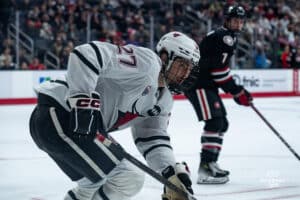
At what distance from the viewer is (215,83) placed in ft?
15.3

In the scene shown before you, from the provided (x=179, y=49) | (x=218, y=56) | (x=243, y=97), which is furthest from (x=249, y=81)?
(x=179, y=49)

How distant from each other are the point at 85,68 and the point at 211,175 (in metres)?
2.16

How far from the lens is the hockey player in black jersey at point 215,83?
452 centimetres

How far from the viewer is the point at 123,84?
261cm

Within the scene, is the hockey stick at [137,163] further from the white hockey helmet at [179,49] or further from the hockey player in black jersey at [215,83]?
the hockey player in black jersey at [215,83]

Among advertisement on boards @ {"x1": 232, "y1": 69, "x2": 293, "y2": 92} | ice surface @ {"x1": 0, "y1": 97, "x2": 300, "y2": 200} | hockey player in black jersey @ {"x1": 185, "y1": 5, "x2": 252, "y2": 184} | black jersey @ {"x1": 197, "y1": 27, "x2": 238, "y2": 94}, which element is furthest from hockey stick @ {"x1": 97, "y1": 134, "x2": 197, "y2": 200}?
advertisement on boards @ {"x1": 232, "y1": 69, "x2": 293, "y2": 92}

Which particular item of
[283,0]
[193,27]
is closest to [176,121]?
[193,27]

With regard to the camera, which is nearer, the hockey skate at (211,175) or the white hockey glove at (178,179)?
the white hockey glove at (178,179)

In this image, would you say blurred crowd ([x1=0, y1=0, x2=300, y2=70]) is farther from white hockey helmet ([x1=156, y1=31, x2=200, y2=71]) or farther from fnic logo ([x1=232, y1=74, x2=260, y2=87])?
white hockey helmet ([x1=156, y1=31, x2=200, y2=71])

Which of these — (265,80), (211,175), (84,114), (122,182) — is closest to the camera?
(84,114)

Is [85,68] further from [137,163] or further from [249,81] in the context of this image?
[249,81]

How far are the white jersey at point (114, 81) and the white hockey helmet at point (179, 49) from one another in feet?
0.33

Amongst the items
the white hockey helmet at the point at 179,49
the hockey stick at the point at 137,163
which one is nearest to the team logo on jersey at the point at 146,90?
the white hockey helmet at the point at 179,49

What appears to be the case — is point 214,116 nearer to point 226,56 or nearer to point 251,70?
point 226,56
